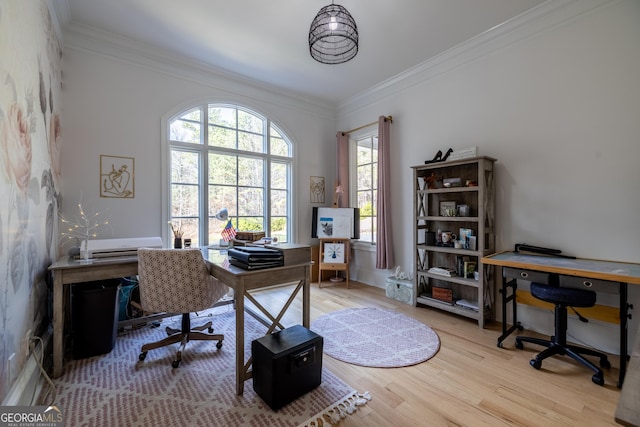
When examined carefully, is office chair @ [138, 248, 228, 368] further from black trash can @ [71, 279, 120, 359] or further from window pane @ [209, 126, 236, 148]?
window pane @ [209, 126, 236, 148]

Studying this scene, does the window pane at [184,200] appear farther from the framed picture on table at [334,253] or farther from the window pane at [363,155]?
the window pane at [363,155]

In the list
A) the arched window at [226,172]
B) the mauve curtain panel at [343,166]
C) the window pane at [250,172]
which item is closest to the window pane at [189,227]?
the arched window at [226,172]

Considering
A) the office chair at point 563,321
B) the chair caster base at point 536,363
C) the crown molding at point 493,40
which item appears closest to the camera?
the office chair at point 563,321

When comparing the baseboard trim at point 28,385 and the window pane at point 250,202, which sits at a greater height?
the window pane at point 250,202

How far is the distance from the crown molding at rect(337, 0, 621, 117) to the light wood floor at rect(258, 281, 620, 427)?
296 cm

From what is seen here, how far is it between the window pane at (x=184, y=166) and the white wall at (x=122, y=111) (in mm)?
227

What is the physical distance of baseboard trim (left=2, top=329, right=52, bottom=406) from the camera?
Result: 145 centimetres

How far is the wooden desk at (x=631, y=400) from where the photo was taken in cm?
116

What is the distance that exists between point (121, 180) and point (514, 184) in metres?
4.23

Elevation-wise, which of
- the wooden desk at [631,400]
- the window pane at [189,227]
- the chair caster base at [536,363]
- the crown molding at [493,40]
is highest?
the crown molding at [493,40]

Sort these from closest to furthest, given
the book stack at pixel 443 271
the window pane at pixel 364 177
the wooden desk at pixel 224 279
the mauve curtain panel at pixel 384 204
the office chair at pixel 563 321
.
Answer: the wooden desk at pixel 224 279
the office chair at pixel 563 321
the book stack at pixel 443 271
the mauve curtain panel at pixel 384 204
the window pane at pixel 364 177

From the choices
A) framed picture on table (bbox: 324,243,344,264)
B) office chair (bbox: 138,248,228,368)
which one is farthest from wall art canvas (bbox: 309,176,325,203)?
office chair (bbox: 138,248,228,368)

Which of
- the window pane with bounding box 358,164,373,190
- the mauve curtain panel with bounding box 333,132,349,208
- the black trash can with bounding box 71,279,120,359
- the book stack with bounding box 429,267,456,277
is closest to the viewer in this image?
the black trash can with bounding box 71,279,120,359

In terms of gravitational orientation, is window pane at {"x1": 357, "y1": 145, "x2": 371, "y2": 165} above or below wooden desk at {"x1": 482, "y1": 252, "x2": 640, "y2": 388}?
above
